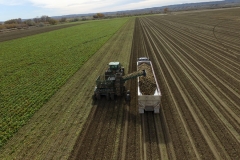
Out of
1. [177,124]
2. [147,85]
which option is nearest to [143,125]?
[177,124]

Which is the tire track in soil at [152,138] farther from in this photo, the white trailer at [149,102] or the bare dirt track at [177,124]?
the white trailer at [149,102]

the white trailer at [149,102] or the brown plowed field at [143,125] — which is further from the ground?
the white trailer at [149,102]

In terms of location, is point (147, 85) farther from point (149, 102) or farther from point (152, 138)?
point (152, 138)

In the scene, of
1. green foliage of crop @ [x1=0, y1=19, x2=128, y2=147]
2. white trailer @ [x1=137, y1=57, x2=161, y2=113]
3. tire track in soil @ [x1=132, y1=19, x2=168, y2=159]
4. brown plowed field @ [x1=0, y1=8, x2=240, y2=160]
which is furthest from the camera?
green foliage of crop @ [x1=0, y1=19, x2=128, y2=147]

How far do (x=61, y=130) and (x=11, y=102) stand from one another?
6.97 meters

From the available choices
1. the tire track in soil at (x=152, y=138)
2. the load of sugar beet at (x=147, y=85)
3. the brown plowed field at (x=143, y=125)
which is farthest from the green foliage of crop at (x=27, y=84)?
the load of sugar beet at (x=147, y=85)

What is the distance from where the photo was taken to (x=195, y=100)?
13.0 metres

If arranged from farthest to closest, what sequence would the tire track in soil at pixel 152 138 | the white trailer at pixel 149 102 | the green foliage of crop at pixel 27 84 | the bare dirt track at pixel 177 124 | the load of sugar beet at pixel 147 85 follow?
the green foliage of crop at pixel 27 84
the load of sugar beet at pixel 147 85
the white trailer at pixel 149 102
the bare dirt track at pixel 177 124
the tire track in soil at pixel 152 138

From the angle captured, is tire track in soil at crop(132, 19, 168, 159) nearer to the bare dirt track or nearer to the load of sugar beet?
the bare dirt track

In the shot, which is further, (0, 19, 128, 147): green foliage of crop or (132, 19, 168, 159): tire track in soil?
(0, 19, 128, 147): green foliage of crop

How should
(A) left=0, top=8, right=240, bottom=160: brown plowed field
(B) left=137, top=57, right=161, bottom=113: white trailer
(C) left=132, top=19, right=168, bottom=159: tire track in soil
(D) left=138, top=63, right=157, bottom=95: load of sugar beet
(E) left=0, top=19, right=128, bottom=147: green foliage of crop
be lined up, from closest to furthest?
(C) left=132, top=19, right=168, bottom=159: tire track in soil
(A) left=0, top=8, right=240, bottom=160: brown plowed field
(B) left=137, top=57, right=161, bottom=113: white trailer
(D) left=138, top=63, right=157, bottom=95: load of sugar beet
(E) left=0, top=19, right=128, bottom=147: green foliage of crop

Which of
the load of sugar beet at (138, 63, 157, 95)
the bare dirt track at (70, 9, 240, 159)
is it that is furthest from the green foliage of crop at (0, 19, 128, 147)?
the load of sugar beet at (138, 63, 157, 95)

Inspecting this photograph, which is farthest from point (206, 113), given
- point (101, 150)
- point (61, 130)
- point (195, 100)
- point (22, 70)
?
point (22, 70)

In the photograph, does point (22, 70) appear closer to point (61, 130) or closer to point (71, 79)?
point (71, 79)
